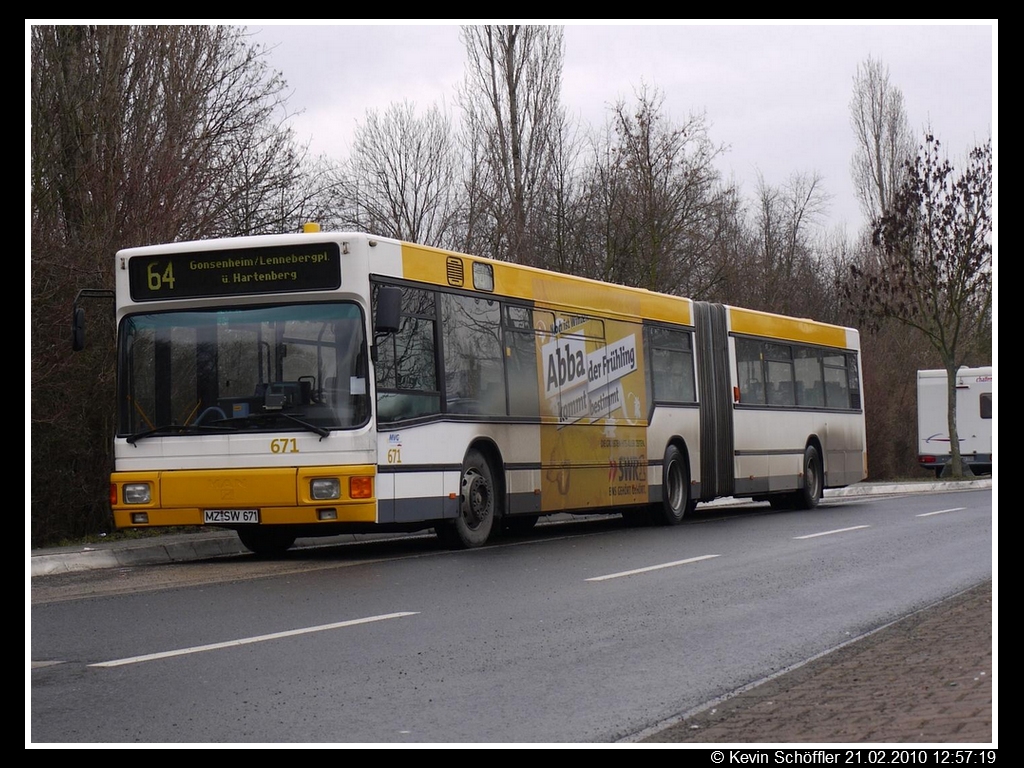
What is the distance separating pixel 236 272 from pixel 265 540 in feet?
Answer: 11.3

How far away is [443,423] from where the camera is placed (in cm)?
1559

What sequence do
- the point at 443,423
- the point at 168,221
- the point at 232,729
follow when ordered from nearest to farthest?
the point at 232,729 → the point at 443,423 → the point at 168,221

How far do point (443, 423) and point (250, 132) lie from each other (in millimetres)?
10021

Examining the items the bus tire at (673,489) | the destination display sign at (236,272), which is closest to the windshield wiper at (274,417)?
the destination display sign at (236,272)

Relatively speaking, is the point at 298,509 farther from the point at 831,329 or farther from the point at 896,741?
the point at 831,329

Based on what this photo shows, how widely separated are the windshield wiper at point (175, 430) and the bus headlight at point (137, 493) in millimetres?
441

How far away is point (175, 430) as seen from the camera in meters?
14.8

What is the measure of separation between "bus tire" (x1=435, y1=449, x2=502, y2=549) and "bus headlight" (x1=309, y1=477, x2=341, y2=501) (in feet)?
6.85

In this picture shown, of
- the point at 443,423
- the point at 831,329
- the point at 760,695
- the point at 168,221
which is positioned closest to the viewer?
the point at 760,695

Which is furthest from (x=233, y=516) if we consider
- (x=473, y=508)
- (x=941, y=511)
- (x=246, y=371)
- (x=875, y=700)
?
(x=941, y=511)

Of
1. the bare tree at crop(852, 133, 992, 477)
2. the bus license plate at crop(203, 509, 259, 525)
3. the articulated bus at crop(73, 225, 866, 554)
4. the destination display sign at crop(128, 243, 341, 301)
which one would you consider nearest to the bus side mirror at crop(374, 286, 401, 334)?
the articulated bus at crop(73, 225, 866, 554)

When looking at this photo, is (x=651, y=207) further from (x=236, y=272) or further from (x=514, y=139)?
(x=236, y=272)

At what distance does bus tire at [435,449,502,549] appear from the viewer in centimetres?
1608

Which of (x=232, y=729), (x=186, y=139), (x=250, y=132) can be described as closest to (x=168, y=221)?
(x=186, y=139)
